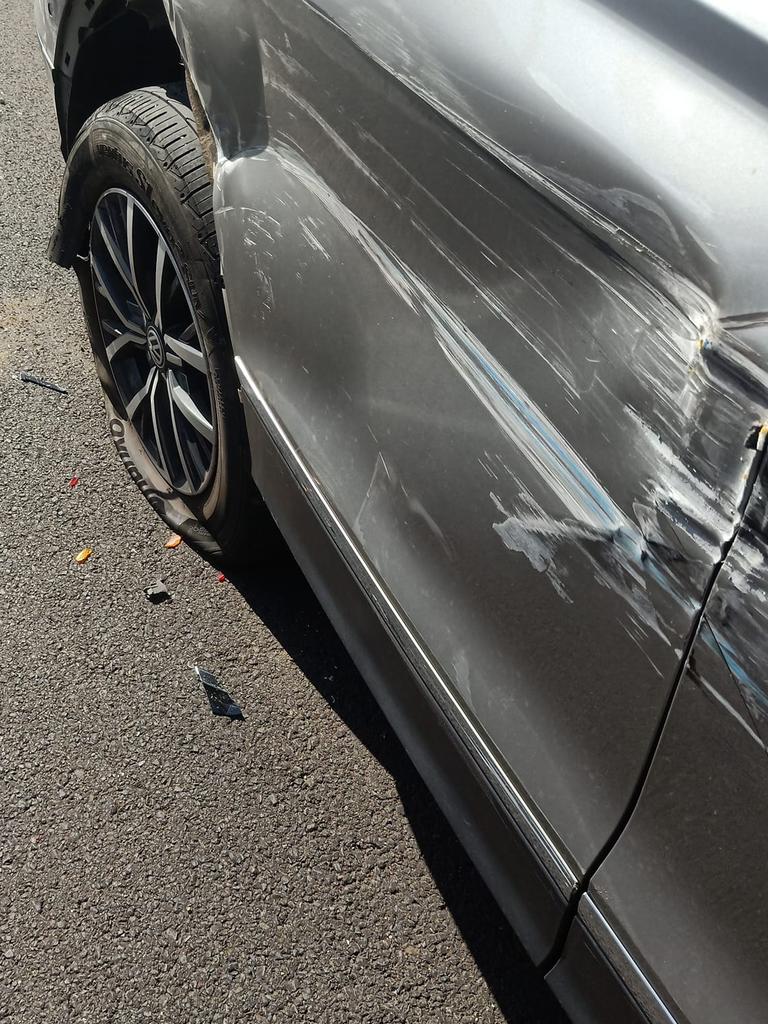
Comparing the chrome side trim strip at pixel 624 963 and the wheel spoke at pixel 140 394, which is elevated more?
the chrome side trim strip at pixel 624 963

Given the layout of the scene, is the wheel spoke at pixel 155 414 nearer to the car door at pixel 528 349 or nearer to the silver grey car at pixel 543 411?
the silver grey car at pixel 543 411

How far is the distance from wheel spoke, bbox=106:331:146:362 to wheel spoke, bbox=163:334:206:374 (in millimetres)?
191

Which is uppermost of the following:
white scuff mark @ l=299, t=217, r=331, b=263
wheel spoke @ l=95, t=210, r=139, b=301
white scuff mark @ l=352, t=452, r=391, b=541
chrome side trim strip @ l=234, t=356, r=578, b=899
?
white scuff mark @ l=299, t=217, r=331, b=263

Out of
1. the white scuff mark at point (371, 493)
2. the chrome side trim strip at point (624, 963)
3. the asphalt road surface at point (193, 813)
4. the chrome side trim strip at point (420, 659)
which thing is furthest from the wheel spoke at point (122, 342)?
the chrome side trim strip at point (624, 963)

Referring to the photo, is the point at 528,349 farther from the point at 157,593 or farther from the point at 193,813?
the point at 157,593

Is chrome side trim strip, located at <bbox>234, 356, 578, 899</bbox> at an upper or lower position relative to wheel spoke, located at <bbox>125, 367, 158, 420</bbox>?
upper

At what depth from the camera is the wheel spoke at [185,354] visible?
224 cm

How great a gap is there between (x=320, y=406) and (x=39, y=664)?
106 centimetres

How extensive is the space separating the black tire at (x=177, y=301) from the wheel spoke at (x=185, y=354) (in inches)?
1.1

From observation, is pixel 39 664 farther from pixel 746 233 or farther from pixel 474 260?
pixel 746 233

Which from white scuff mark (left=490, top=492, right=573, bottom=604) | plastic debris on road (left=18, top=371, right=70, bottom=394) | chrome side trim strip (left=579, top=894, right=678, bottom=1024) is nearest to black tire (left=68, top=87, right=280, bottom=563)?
plastic debris on road (left=18, top=371, right=70, bottom=394)

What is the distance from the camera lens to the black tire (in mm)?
2043

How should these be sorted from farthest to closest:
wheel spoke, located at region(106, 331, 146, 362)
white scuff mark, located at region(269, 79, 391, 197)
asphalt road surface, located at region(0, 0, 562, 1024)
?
wheel spoke, located at region(106, 331, 146, 362)
asphalt road surface, located at region(0, 0, 562, 1024)
white scuff mark, located at region(269, 79, 391, 197)

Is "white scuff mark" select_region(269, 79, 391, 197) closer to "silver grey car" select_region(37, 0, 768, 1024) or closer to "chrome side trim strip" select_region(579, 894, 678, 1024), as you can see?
"silver grey car" select_region(37, 0, 768, 1024)
